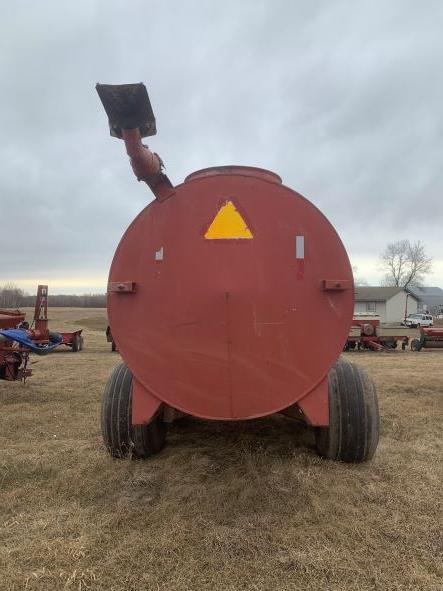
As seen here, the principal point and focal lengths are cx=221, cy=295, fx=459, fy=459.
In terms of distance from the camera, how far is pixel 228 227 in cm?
324

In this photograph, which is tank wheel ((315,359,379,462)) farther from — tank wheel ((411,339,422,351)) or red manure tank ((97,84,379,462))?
tank wheel ((411,339,422,351))

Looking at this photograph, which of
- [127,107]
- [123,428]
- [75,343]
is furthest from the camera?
[75,343]

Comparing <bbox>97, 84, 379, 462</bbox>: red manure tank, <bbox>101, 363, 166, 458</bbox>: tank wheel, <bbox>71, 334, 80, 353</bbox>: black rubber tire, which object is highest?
<bbox>97, 84, 379, 462</bbox>: red manure tank

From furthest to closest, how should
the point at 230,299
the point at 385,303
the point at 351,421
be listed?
the point at 385,303 → the point at 351,421 → the point at 230,299

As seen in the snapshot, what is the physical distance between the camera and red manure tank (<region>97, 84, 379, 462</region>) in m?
3.19

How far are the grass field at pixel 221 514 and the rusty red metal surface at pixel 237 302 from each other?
63 centimetres

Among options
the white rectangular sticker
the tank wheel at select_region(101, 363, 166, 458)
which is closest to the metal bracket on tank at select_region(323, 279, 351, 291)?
the white rectangular sticker

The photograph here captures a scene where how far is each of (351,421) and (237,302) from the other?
1.49m

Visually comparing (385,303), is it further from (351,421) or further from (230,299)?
(230,299)

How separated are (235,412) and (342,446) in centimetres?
117

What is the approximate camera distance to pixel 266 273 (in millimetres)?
3199

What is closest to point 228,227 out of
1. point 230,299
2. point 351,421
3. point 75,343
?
point 230,299

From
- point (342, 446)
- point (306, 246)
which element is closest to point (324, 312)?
point (306, 246)

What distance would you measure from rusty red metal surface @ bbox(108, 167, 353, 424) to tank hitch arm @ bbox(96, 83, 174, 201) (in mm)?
316
